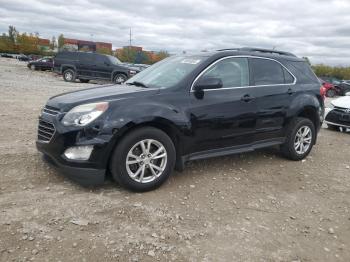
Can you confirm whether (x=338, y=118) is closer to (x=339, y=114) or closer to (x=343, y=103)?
(x=339, y=114)

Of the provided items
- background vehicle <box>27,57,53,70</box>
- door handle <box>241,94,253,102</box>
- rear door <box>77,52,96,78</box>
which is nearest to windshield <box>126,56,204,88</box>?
door handle <box>241,94,253,102</box>

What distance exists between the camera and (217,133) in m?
5.00

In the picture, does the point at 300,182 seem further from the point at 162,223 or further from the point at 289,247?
the point at 162,223

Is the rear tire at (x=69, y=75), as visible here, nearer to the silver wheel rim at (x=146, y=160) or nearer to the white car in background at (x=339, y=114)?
the white car in background at (x=339, y=114)

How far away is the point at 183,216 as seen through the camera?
12.9 feet

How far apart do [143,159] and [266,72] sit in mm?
2555

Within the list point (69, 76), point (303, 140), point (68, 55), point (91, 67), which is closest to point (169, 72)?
point (303, 140)

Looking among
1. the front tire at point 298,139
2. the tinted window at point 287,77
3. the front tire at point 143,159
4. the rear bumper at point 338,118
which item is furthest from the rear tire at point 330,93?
the front tire at point 143,159

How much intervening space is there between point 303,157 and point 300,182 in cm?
117

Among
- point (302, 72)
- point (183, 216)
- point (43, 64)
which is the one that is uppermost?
point (302, 72)

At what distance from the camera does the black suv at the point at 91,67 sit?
2127cm

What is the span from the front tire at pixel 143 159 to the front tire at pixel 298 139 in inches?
94.0

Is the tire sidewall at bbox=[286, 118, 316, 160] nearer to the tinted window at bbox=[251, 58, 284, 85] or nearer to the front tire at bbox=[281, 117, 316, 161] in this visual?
the front tire at bbox=[281, 117, 316, 161]

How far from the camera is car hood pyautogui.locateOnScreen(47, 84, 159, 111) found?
4.33m
